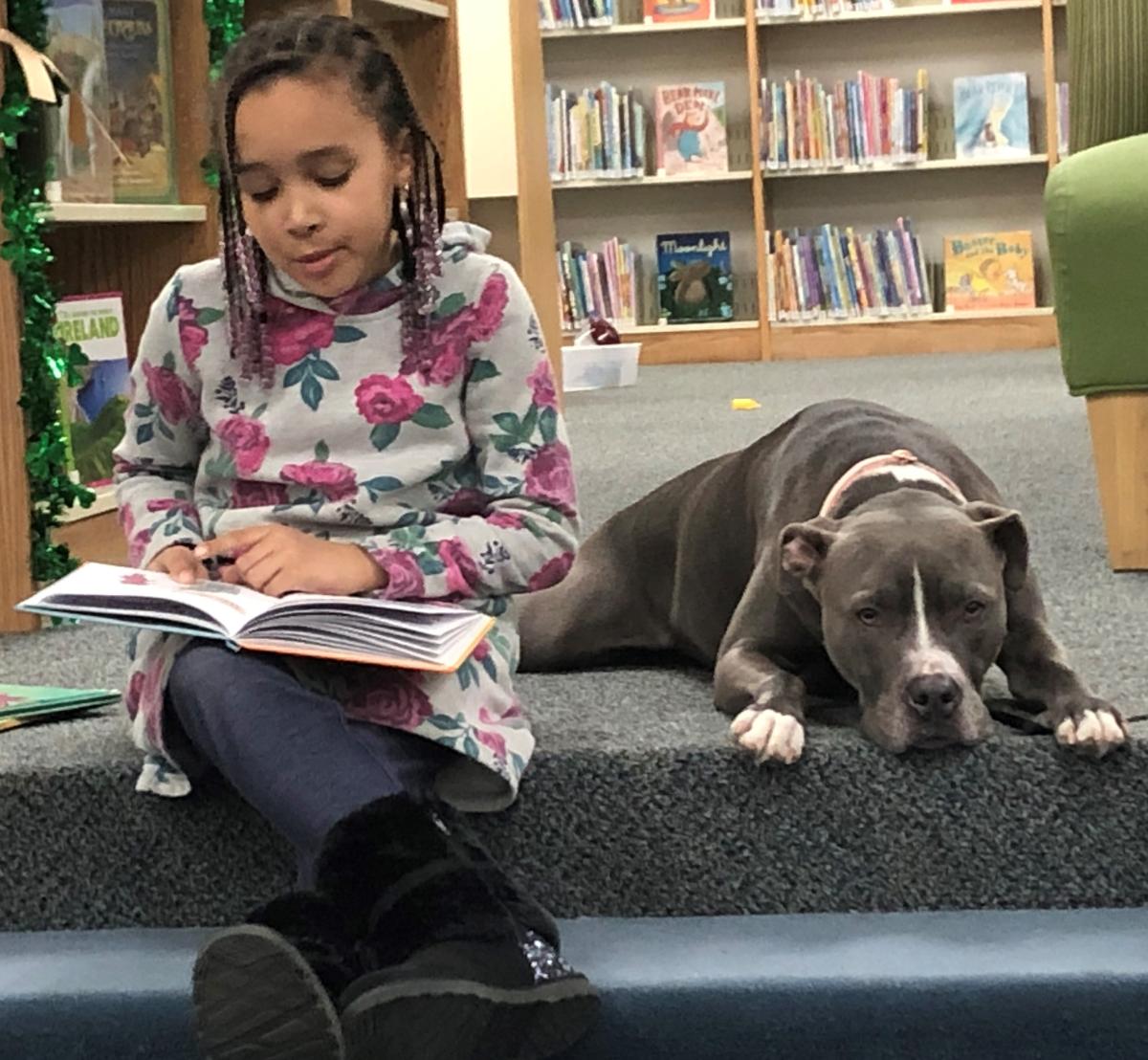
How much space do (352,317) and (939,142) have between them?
504 centimetres

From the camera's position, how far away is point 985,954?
4.25 ft

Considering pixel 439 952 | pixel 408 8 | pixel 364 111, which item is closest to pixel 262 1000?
pixel 439 952

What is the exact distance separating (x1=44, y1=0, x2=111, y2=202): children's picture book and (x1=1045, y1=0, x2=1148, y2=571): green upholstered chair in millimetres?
1202

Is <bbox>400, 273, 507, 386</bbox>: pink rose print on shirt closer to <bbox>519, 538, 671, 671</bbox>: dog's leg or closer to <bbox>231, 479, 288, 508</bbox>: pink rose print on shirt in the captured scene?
<bbox>231, 479, 288, 508</bbox>: pink rose print on shirt

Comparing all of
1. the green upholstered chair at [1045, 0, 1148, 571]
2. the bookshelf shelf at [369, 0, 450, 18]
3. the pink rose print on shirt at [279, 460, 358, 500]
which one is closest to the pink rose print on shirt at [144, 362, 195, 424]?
the pink rose print on shirt at [279, 460, 358, 500]

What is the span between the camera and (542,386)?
59.1 inches

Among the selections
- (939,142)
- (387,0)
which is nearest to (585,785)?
(387,0)

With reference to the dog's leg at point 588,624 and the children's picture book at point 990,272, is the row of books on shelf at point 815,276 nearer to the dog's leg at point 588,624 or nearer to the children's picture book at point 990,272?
the children's picture book at point 990,272

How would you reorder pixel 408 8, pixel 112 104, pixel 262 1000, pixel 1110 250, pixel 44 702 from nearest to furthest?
pixel 262 1000
pixel 44 702
pixel 1110 250
pixel 112 104
pixel 408 8

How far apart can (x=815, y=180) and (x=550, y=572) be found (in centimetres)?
514

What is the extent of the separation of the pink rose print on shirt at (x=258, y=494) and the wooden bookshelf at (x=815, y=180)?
4792mm

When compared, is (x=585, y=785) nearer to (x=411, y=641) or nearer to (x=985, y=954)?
(x=411, y=641)

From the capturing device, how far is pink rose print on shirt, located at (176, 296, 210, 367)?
1.51m

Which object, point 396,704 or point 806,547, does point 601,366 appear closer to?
point 806,547
